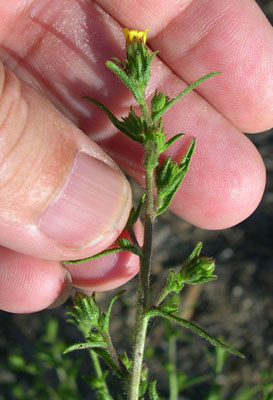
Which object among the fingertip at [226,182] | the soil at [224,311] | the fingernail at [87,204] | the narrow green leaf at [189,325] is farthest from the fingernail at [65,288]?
the soil at [224,311]

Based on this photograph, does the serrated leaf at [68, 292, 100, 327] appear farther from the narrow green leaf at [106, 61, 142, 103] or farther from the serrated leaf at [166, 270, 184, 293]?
the narrow green leaf at [106, 61, 142, 103]

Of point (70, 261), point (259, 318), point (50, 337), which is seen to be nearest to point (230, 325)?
point (259, 318)

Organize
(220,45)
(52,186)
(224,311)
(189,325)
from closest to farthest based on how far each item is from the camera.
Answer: (189,325) → (52,186) → (220,45) → (224,311)

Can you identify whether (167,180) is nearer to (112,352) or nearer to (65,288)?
(112,352)

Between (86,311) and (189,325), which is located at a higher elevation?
(86,311)

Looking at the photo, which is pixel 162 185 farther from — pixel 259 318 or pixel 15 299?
pixel 259 318

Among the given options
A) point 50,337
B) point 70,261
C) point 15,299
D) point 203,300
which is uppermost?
point 70,261

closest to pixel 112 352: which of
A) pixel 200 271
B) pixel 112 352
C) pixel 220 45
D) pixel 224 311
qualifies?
pixel 112 352
